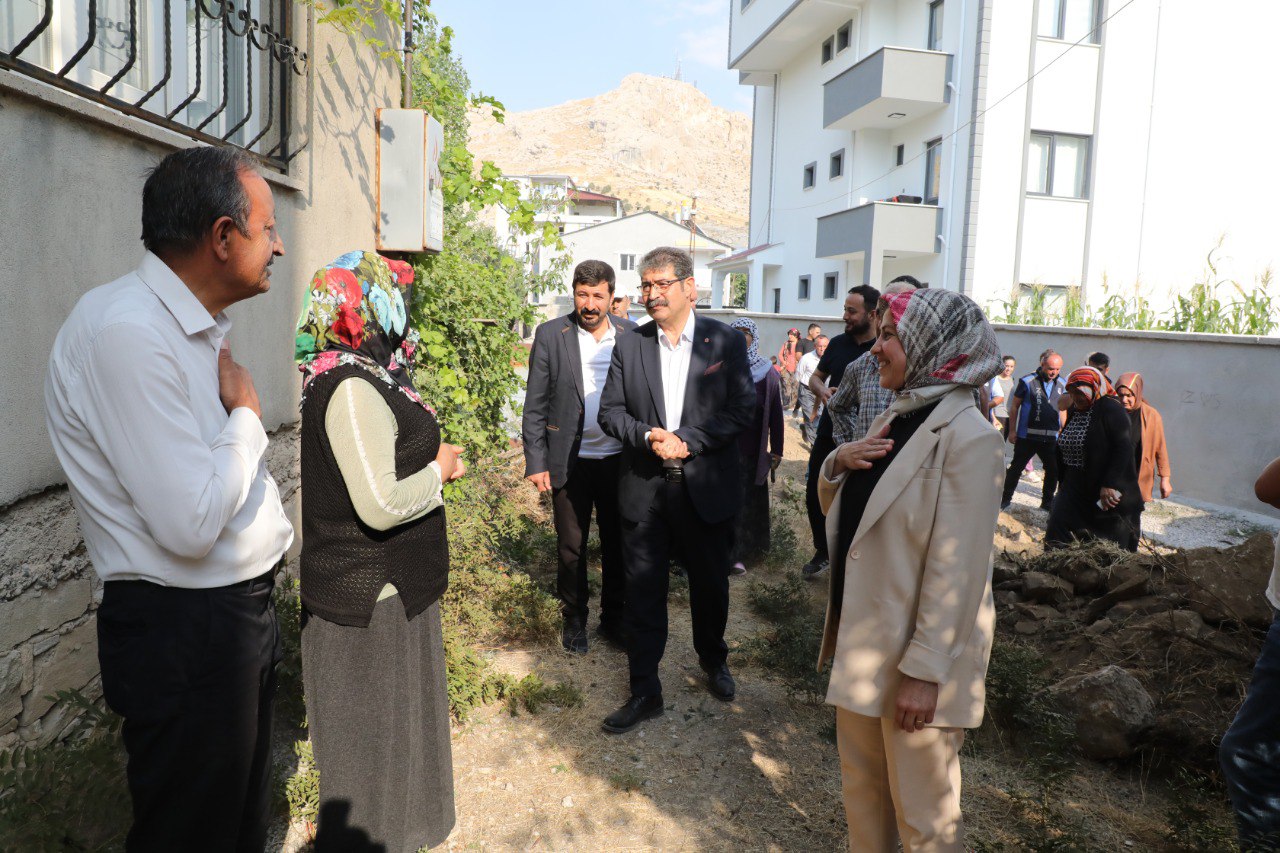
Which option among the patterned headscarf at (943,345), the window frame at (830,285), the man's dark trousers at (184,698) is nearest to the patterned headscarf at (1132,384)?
the patterned headscarf at (943,345)

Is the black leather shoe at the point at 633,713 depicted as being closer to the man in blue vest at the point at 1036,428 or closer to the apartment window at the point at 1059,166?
the man in blue vest at the point at 1036,428

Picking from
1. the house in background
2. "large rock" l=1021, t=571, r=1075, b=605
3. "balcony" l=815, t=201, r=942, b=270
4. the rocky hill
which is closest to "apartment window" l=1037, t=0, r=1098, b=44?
"balcony" l=815, t=201, r=942, b=270

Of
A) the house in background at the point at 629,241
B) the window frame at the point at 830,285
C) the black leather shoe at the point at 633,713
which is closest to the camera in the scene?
the black leather shoe at the point at 633,713

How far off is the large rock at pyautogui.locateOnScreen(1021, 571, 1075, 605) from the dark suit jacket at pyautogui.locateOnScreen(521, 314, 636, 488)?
9.93ft

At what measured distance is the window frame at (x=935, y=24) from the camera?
1972 centimetres

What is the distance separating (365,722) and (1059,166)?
19.9 metres

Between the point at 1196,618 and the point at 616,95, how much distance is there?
165m

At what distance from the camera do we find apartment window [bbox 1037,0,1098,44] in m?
18.1

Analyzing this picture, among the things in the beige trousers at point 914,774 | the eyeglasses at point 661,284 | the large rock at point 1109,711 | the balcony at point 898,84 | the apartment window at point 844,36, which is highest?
the apartment window at point 844,36

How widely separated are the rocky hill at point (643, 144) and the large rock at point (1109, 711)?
99.7m

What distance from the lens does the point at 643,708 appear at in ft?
13.0

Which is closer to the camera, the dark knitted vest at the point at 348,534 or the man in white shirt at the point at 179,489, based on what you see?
the man in white shirt at the point at 179,489

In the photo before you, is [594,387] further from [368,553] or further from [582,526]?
[368,553]

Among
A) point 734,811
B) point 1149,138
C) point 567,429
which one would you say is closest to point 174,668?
point 734,811
